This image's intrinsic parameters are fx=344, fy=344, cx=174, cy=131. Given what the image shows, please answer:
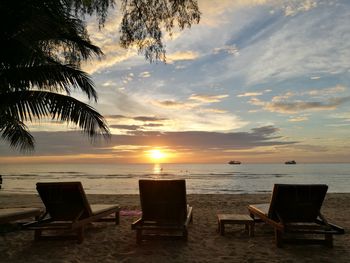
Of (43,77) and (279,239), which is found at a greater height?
(43,77)

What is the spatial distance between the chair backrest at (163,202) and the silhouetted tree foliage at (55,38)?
209 cm

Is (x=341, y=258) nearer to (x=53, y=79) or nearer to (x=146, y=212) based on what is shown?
(x=146, y=212)

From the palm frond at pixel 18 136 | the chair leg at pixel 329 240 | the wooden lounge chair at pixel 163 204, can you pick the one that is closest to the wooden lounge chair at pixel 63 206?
the wooden lounge chair at pixel 163 204

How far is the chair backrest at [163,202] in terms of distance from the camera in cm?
602

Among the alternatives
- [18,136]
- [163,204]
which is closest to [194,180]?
[18,136]

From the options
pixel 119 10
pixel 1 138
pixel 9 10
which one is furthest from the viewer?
pixel 1 138

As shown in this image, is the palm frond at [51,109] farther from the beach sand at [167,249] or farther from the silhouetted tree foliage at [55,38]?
the beach sand at [167,249]

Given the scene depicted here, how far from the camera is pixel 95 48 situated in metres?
8.16

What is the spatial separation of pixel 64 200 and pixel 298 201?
13.2 ft

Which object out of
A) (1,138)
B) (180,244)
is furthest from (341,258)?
(1,138)

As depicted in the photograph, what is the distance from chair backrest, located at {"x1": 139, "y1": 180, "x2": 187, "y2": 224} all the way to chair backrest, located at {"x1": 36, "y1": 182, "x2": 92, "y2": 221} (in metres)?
1.05

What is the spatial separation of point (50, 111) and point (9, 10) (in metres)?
2.08

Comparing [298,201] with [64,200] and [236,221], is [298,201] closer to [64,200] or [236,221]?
[236,221]

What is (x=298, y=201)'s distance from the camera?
227 inches
